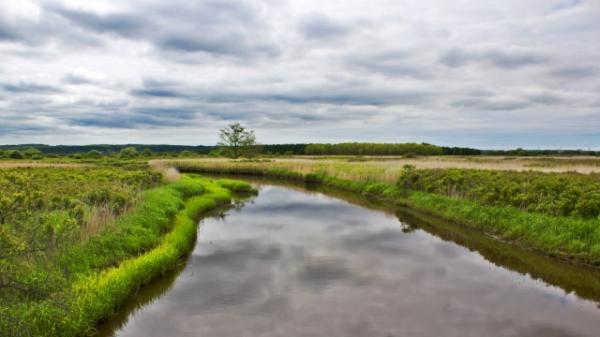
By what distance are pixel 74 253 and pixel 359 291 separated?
26.0 feet

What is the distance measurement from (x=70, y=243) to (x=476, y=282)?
1200cm

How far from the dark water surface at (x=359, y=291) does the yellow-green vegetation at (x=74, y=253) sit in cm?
69

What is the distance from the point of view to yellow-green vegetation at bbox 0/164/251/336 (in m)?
8.30

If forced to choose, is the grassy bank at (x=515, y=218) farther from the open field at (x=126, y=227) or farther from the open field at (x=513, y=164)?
the open field at (x=513, y=164)

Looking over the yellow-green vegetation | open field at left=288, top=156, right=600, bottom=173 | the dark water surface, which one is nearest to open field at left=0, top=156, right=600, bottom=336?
the yellow-green vegetation

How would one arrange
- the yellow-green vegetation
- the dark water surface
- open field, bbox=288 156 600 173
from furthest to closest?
open field, bbox=288 156 600 173 < the dark water surface < the yellow-green vegetation

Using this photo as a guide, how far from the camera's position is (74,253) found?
11820mm

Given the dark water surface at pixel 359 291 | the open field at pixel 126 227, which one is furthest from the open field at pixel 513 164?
the dark water surface at pixel 359 291

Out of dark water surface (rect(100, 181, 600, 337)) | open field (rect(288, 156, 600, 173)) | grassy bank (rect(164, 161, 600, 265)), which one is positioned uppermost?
open field (rect(288, 156, 600, 173))

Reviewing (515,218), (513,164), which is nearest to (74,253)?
(515,218)

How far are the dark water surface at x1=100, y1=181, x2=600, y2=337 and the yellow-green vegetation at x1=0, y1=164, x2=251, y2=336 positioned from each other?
0.69m

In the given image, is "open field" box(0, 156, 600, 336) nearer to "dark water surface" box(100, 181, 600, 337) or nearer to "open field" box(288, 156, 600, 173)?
"dark water surface" box(100, 181, 600, 337)

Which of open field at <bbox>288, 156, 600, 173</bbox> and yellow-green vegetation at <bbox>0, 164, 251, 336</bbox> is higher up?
open field at <bbox>288, 156, 600, 173</bbox>

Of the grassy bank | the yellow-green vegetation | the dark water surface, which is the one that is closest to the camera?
the yellow-green vegetation
